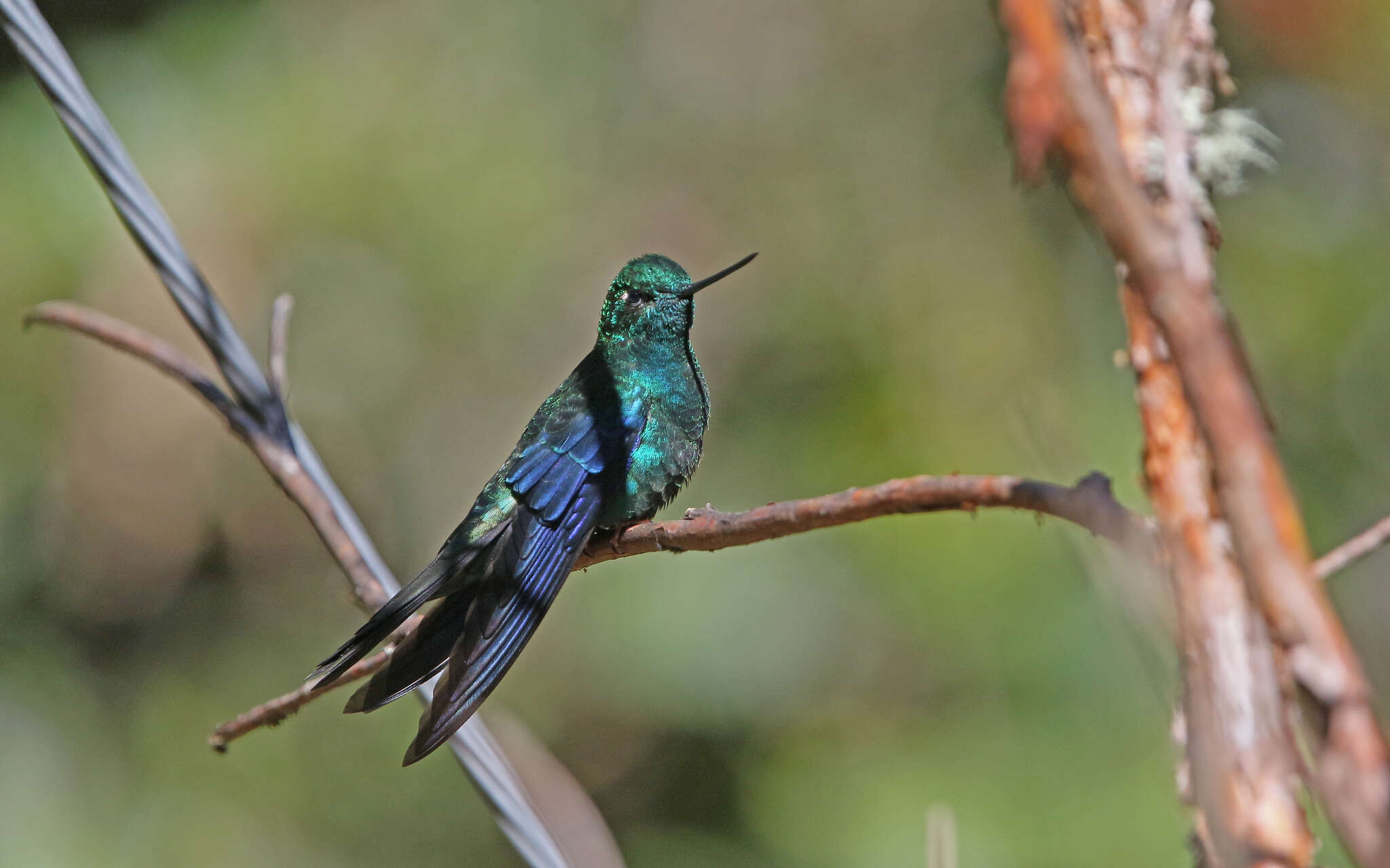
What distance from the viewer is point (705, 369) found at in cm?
533

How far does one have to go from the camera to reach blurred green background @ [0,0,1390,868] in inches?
162

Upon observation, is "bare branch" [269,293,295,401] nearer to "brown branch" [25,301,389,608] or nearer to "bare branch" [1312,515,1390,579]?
"brown branch" [25,301,389,608]

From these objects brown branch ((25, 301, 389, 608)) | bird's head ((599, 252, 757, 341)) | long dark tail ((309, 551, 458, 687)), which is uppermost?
bird's head ((599, 252, 757, 341))

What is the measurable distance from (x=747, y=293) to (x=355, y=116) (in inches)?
77.8

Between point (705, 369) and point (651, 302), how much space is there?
2.27 metres

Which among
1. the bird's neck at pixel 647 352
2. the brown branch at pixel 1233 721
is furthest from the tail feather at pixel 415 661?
the brown branch at pixel 1233 721

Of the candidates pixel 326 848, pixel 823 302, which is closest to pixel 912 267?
pixel 823 302

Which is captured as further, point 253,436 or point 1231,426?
point 253,436

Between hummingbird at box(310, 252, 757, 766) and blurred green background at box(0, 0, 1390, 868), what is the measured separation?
4.11ft

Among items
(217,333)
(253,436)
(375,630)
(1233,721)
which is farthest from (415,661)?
(1233,721)

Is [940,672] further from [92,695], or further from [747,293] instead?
[92,695]

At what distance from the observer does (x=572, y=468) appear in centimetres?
256

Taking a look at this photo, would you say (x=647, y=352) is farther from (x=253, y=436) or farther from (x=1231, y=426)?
(x=1231, y=426)

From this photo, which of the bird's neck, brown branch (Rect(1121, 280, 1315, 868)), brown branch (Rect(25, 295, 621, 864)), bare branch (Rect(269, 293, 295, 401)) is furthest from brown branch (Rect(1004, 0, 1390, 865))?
the bird's neck
